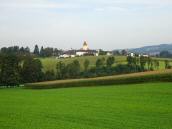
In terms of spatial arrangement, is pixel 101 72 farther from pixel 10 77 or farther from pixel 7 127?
pixel 7 127

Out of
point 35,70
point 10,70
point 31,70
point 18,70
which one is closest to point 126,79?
point 10,70

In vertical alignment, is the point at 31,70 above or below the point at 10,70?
below

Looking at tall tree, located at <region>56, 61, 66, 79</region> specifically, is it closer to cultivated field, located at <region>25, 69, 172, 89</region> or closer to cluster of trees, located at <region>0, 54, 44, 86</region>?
cluster of trees, located at <region>0, 54, 44, 86</region>

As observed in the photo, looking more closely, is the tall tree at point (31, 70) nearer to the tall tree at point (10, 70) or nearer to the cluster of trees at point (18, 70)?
the cluster of trees at point (18, 70)

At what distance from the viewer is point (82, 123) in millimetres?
22859

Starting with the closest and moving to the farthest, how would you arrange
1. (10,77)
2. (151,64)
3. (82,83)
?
(82,83)
(10,77)
(151,64)

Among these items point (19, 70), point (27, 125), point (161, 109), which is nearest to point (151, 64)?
point (19, 70)

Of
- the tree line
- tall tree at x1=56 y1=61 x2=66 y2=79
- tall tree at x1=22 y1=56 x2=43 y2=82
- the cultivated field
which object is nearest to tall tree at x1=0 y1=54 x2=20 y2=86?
the tree line

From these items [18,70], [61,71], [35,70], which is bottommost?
[61,71]

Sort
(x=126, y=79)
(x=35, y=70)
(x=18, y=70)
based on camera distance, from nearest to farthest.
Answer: (x=126, y=79) → (x=18, y=70) → (x=35, y=70)

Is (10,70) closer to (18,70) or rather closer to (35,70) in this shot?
(18,70)

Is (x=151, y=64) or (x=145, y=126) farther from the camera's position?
(x=151, y=64)

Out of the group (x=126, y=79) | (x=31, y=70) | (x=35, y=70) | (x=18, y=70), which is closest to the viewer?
(x=126, y=79)

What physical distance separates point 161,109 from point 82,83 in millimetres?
50910
